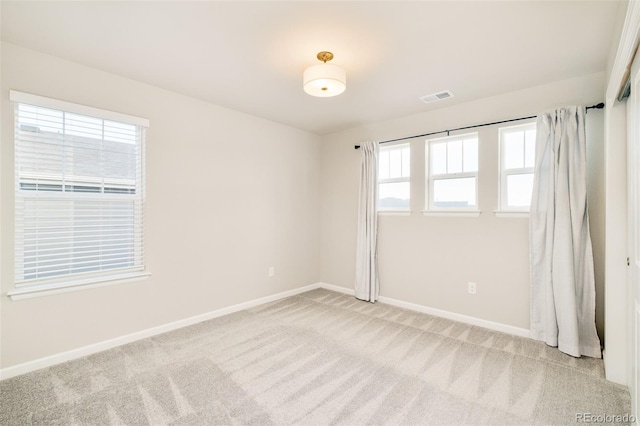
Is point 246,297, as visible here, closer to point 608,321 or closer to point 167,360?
Result: point 167,360

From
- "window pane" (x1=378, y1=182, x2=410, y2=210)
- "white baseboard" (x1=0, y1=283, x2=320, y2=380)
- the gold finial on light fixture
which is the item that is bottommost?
"white baseboard" (x1=0, y1=283, x2=320, y2=380)

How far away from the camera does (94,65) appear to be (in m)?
2.63

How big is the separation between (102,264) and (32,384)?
3.24 ft

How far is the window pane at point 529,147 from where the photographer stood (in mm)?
3109

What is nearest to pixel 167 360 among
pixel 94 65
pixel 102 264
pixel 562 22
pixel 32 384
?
pixel 32 384

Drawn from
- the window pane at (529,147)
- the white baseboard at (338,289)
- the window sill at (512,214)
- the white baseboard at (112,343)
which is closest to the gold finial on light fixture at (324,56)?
the window pane at (529,147)

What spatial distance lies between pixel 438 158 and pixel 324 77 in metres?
2.10

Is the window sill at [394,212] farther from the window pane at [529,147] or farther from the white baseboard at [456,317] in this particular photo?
the window pane at [529,147]

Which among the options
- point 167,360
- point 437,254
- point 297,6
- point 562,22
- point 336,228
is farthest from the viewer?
point 336,228

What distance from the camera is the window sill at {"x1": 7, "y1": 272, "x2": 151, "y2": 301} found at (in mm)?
2340

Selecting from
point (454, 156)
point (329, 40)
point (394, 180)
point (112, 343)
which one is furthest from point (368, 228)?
point (112, 343)

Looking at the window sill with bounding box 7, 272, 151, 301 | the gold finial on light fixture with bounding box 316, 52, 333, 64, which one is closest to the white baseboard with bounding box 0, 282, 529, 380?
the window sill with bounding box 7, 272, 151, 301

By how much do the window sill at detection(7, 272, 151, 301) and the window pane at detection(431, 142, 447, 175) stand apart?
3557 millimetres

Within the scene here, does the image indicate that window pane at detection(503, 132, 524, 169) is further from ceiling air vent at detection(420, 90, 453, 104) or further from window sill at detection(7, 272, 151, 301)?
window sill at detection(7, 272, 151, 301)
